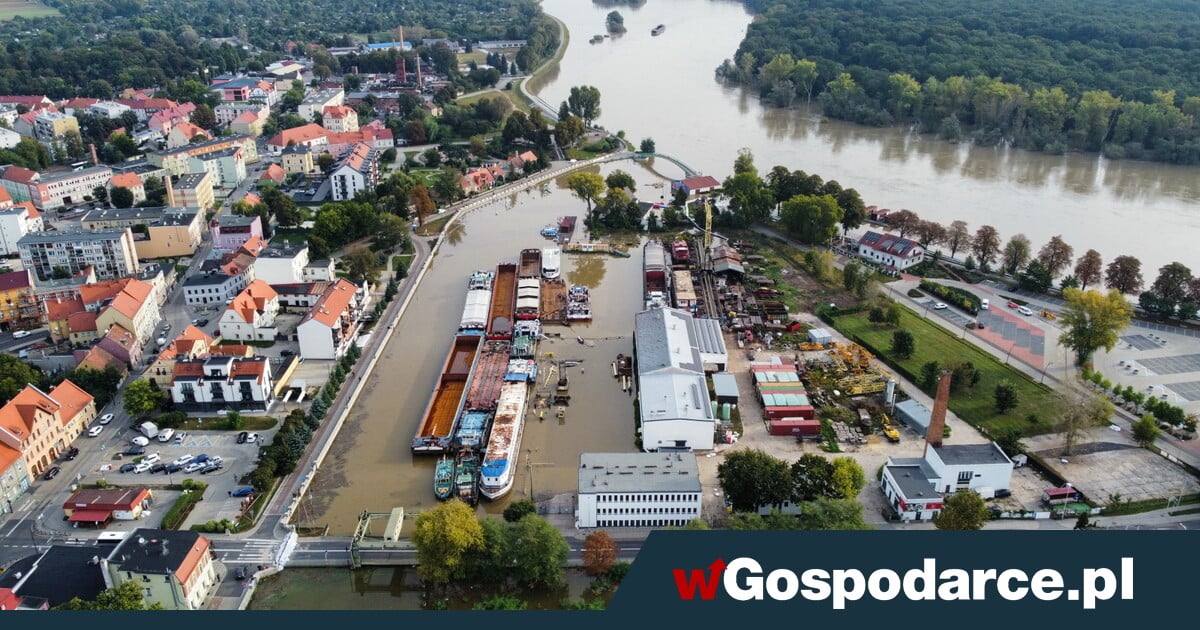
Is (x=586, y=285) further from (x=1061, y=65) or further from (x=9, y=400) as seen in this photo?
(x=1061, y=65)

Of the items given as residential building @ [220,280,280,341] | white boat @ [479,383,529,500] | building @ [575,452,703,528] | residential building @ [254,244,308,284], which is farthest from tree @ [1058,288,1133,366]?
residential building @ [254,244,308,284]

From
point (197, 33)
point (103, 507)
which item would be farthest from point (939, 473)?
point (197, 33)

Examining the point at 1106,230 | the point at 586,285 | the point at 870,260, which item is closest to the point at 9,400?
the point at 586,285

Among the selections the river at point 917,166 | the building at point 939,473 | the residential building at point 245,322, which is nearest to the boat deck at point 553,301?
the residential building at point 245,322

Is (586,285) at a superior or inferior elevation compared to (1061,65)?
inferior

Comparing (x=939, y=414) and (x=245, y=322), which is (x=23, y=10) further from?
(x=939, y=414)

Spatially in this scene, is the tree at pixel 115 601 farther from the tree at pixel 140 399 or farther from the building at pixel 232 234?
the building at pixel 232 234

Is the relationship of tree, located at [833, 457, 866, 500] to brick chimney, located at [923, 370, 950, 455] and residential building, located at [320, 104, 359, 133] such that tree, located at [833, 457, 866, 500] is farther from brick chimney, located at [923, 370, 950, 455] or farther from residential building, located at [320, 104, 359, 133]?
residential building, located at [320, 104, 359, 133]
